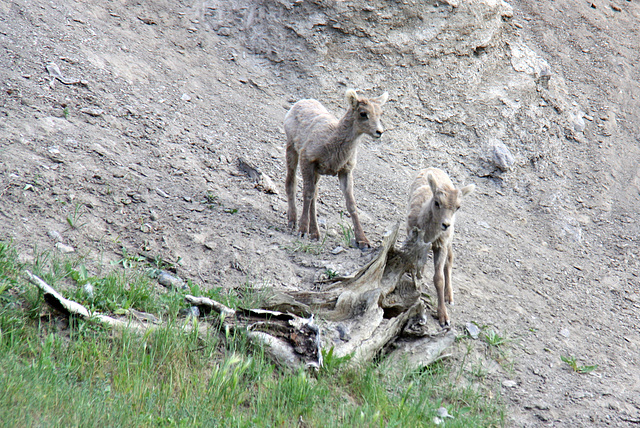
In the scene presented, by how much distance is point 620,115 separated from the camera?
43.7 ft

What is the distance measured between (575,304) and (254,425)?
5.90 m

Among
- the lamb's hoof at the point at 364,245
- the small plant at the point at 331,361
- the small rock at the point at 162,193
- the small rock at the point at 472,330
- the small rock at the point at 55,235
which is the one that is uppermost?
the small plant at the point at 331,361

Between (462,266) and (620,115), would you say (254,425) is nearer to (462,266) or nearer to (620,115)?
(462,266)

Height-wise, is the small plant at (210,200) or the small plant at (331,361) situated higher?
the small plant at (331,361)

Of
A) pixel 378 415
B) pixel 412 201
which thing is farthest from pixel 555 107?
pixel 378 415

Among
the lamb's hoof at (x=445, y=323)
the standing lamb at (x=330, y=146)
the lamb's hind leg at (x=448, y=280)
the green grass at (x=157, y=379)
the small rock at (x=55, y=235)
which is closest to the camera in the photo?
the green grass at (x=157, y=379)

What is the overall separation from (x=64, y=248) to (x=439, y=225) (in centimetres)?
409

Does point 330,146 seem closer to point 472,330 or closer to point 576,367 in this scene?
point 472,330

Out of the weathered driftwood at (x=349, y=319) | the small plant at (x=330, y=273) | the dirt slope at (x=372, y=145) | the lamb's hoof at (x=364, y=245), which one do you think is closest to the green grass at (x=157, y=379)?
the weathered driftwood at (x=349, y=319)

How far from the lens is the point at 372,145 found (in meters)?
11.5

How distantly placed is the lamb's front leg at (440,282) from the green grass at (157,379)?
4.34ft

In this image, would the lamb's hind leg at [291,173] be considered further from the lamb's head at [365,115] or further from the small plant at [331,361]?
the small plant at [331,361]

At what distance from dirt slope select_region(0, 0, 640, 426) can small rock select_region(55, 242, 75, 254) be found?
0.11m

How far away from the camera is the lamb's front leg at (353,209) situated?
25.1 ft
